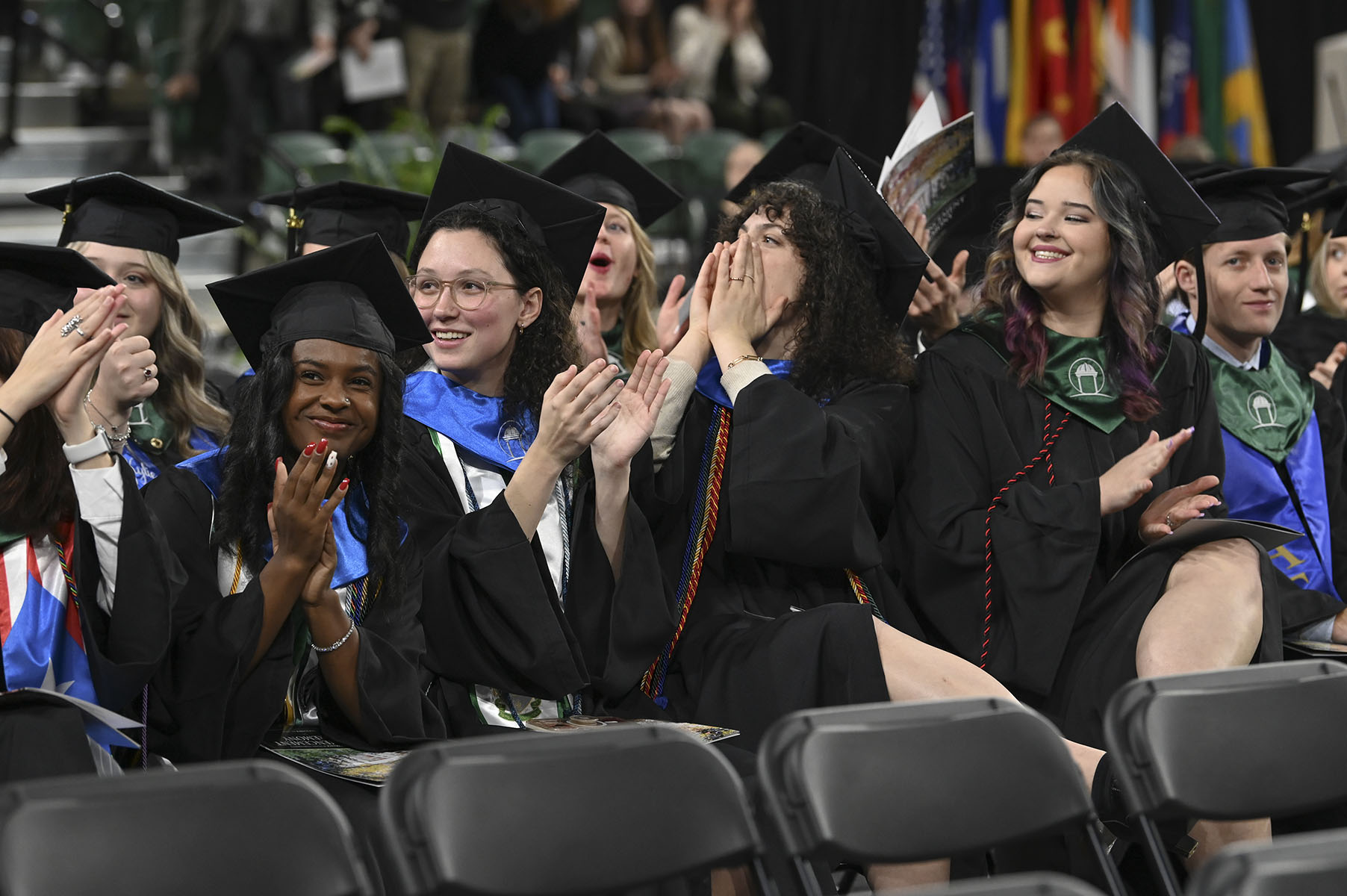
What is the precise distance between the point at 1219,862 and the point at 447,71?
8818 mm

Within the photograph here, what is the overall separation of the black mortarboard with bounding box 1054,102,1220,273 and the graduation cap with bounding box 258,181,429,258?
6.37 feet

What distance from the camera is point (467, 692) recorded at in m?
3.27

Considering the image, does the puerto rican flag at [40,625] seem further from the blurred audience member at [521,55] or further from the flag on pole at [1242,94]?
the flag on pole at [1242,94]

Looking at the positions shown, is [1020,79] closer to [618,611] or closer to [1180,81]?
[1180,81]

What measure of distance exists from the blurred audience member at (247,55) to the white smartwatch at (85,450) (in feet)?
22.4

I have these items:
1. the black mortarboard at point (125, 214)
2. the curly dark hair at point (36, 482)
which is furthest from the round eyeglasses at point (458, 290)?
the curly dark hair at point (36, 482)

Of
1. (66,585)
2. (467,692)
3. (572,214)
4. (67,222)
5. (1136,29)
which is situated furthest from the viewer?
(1136,29)

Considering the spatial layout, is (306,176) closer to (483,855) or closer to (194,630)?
(194,630)

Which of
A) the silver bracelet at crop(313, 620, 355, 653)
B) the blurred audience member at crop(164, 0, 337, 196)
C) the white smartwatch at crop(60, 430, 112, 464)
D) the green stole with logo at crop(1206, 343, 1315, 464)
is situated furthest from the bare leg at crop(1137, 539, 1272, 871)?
the blurred audience member at crop(164, 0, 337, 196)

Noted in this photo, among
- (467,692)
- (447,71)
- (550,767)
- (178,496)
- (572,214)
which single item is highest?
(447,71)

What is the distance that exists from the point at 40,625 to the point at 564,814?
3.82 feet

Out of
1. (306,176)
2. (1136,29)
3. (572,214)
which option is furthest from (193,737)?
(1136,29)

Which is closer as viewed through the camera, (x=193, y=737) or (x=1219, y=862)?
(x=1219, y=862)

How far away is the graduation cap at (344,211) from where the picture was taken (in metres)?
4.58
